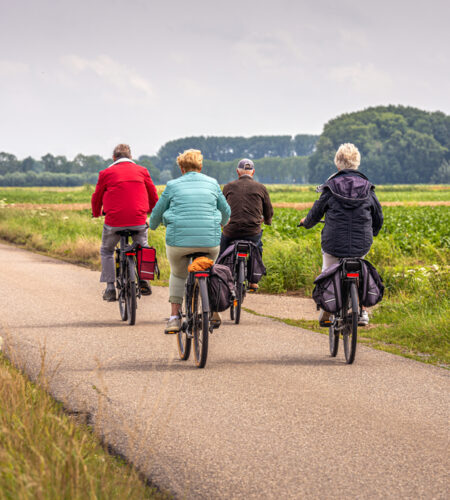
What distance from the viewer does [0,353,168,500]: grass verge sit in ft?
10.8

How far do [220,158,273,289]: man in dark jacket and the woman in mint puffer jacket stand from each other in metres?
2.60

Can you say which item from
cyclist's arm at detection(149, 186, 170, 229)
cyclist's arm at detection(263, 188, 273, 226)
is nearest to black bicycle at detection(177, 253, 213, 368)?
cyclist's arm at detection(149, 186, 170, 229)

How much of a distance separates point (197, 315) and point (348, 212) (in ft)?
5.79

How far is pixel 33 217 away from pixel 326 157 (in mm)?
136162

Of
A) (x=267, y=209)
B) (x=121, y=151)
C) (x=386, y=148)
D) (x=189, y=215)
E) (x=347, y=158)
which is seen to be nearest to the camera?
(x=189, y=215)

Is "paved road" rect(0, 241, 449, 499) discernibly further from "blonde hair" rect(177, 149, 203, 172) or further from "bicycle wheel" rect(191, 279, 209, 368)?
"blonde hair" rect(177, 149, 203, 172)

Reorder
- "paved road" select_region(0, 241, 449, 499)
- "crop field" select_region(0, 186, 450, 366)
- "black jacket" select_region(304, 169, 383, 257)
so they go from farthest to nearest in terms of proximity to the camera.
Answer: "crop field" select_region(0, 186, 450, 366) → "black jacket" select_region(304, 169, 383, 257) → "paved road" select_region(0, 241, 449, 499)

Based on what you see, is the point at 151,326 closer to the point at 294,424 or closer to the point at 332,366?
the point at 332,366

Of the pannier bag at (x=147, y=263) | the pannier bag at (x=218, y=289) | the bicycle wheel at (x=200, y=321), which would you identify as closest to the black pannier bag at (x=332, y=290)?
the pannier bag at (x=218, y=289)

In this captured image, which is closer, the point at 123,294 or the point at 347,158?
the point at 347,158

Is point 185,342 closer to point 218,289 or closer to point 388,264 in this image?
point 218,289

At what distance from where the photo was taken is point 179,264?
7.59 metres

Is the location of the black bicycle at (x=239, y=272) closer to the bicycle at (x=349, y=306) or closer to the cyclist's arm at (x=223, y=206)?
the cyclist's arm at (x=223, y=206)

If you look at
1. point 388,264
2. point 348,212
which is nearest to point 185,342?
point 348,212
